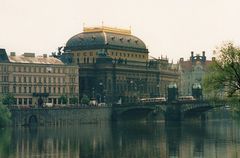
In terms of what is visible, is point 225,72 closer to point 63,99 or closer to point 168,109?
point 168,109

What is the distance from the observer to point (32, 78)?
192125mm

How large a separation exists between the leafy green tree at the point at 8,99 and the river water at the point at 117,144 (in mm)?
24624

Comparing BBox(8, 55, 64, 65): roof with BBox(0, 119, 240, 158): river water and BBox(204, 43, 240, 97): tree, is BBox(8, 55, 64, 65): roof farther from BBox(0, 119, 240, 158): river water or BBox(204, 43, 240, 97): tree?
BBox(204, 43, 240, 97): tree

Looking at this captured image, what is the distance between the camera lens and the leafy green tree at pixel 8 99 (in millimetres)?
172500

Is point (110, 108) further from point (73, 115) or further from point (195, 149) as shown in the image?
point (195, 149)

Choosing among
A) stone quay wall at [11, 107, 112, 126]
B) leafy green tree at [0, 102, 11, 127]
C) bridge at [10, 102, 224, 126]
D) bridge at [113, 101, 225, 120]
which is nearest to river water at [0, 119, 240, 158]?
leafy green tree at [0, 102, 11, 127]

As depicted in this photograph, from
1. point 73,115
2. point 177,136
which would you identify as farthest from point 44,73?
point 177,136

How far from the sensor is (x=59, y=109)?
6786 inches

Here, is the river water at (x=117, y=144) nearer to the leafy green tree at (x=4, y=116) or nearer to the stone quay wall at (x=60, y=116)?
the leafy green tree at (x=4, y=116)

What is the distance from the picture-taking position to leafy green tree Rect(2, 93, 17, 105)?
566 ft

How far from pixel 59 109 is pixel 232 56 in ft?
252

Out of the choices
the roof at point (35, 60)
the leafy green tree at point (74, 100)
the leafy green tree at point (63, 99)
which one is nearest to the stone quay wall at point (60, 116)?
the leafy green tree at point (74, 100)

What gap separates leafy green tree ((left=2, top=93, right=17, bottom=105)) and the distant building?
15.3 ft

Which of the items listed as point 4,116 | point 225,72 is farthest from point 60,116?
point 225,72
